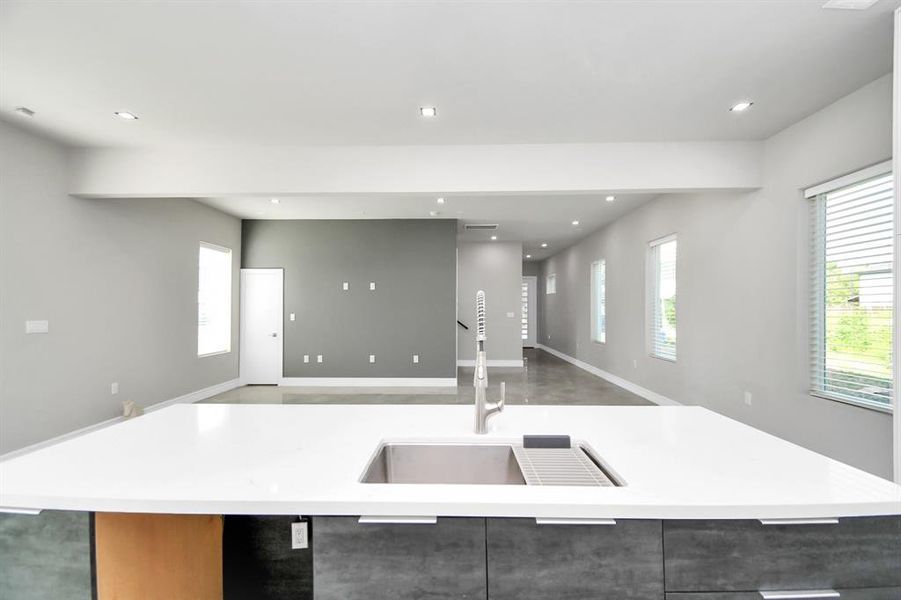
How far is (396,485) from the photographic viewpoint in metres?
0.93

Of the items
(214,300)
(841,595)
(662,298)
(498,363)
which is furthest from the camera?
(498,363)

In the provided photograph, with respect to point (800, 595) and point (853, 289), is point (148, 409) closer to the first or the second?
point (800, 595)

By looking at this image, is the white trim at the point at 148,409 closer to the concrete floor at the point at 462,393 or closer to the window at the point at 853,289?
the concrete floor at the point at 462,393

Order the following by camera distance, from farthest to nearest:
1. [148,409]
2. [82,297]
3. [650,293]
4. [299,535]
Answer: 1. [650,293]
2. [148,409]
3. [82,297]
4. [299,535]

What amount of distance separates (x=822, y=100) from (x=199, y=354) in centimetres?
715

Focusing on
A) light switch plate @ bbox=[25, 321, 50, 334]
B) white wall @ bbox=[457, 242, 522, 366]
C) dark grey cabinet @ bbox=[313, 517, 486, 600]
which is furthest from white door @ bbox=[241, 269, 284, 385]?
dark grey cabinet @ bbox=[313, 517, 486, 600]

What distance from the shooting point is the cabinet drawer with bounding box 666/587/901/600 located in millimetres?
841

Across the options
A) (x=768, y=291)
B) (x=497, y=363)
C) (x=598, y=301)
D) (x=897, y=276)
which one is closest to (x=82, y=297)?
(x=897, y=276)

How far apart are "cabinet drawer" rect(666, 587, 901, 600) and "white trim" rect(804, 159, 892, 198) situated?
2.88 metres

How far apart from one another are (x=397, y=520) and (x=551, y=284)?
1099cm

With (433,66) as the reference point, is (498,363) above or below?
below

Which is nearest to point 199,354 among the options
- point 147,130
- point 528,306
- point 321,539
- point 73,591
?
point 147,130

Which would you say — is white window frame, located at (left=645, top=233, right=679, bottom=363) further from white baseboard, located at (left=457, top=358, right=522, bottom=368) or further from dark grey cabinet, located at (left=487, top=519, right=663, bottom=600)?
A: dark grey cabinet, located at (left=487, top=519, right=663, bottom=600)

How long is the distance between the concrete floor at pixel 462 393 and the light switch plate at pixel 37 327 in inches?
69.2
